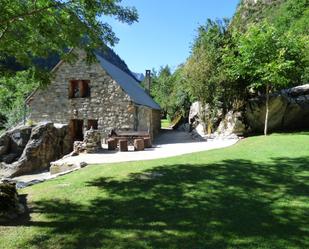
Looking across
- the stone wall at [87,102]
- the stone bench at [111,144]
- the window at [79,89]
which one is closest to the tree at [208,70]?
the stone wall at [87,102]

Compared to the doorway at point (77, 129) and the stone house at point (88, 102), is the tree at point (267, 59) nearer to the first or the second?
the stone house at point (88, 102)

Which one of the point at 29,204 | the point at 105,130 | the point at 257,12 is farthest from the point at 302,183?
the point at 257,12

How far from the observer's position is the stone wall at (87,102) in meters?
21.7

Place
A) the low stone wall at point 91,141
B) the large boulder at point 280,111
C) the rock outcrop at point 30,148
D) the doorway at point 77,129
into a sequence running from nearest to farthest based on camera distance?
the low stone wall at point 91,141 < the rock outcrop at point 30,148 < the doorway at point 77,129 < the large boulder at point 280,111

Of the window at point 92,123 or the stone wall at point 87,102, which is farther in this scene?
the window at point 92,123

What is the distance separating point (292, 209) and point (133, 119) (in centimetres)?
1561

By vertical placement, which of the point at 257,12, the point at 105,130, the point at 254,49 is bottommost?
the point at 105,130

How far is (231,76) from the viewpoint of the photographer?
2405 centimetres

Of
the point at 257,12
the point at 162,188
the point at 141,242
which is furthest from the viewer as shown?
the point at 257,12

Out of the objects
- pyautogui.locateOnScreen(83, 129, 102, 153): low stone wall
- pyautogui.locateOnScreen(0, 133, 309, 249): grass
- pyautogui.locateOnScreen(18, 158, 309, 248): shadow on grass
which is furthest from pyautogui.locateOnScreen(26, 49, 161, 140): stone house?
pyautogui.locateOnScreen(18, 158, 309, 248): shadow on grass

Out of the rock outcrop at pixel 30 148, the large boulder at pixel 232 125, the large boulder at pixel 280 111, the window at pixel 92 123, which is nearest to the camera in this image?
the rock outcrop at pixel 30 148

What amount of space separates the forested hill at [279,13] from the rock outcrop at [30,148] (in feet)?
117

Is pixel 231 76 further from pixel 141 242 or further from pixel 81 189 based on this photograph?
pixel 141 242

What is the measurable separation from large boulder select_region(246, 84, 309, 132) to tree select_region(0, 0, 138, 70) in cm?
1685
